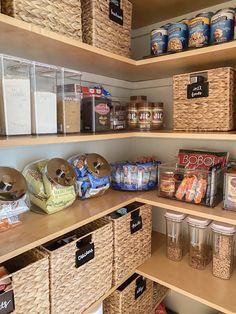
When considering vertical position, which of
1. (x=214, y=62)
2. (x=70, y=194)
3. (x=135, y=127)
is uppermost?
(x=214, y=62)

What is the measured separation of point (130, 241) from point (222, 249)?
17.4 inches

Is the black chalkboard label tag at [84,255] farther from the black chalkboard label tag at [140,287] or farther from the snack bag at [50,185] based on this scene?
the black chalkboard label tag at [140,287]

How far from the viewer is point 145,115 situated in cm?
A: 128

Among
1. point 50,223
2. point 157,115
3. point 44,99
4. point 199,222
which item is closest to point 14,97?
point 44,99

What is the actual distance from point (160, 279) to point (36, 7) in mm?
1285

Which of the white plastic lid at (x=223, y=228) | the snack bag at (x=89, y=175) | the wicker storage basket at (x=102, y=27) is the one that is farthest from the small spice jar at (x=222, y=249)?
the wicker storage basket at (x=102, y=27)

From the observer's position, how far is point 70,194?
1.05m

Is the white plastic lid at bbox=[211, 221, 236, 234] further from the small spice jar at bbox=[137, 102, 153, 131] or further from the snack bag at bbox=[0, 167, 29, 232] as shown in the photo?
the snack bag at bbox=[0, 167, 29, 232]

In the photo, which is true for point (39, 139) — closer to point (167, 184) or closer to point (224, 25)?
point (167, 184)

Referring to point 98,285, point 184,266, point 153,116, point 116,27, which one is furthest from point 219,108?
point 98,285

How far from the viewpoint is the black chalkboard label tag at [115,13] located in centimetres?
108

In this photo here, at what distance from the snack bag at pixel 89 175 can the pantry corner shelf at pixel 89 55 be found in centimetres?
46

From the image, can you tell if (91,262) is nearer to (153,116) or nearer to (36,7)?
(153,116)

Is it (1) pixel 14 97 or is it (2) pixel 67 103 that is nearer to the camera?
(1) pixel 14 97
